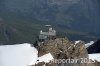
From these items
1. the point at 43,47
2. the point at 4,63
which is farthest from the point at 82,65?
the point at 4,63

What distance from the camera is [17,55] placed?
55188 millimetres

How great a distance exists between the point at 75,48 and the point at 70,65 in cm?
220

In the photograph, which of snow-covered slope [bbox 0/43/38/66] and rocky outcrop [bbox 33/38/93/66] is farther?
snow-covered slope [bbox 0/43/38/66]

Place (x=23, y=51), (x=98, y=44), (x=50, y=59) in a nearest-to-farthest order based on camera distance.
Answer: (x=50, y=59) → (x=23, y=51) → (x=98, y=44)

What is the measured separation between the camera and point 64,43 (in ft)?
179

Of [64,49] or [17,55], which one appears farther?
[17,55]

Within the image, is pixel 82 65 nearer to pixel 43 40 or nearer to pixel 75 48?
pixel 75 48

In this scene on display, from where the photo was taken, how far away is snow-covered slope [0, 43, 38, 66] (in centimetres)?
5365

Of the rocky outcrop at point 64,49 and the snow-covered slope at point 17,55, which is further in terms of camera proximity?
the snow-covered slope at point 17,55

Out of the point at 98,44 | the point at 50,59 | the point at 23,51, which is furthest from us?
the point at 98,44

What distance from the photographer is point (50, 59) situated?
2058 inches

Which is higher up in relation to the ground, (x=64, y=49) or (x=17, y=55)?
(x=64, y=49)

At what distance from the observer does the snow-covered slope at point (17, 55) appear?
53.7 m

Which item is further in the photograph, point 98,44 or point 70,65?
point 98,44
